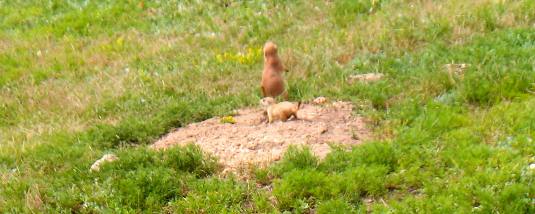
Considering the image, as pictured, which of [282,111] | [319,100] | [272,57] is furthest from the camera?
[272,57]

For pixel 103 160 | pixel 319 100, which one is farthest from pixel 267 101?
pixel 103 160

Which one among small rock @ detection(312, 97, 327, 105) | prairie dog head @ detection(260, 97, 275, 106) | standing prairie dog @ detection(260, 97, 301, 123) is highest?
standing prairie dog @ detection(260, 97, 301, 123)

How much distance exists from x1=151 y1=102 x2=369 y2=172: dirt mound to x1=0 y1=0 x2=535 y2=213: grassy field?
21cm

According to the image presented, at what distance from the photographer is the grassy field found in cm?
538

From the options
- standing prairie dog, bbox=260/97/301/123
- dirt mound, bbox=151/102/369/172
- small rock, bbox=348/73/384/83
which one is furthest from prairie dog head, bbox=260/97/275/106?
small rock, bbox=348/73/384/83

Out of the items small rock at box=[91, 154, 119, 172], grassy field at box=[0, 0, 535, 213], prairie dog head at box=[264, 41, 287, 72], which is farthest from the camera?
prairie dog head at box=[264, 41, 287, 72]

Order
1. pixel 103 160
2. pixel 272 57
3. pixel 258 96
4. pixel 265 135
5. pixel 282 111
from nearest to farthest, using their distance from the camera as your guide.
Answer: pixel 103 160
pixel 265 135
pixel 282 111
pixel 272 57
pixel 258 96

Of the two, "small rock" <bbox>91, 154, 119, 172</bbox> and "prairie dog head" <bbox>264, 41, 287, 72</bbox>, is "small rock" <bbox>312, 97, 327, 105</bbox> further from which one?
"small rock" <bbox>91, 154, 119, 172</bbox>

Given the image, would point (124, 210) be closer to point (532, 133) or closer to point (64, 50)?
point (532, 133)

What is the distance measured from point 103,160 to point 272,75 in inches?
90.2

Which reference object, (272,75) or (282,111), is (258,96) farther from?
(282,111)

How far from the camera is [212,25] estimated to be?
1147 centimetres

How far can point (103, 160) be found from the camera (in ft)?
20.6

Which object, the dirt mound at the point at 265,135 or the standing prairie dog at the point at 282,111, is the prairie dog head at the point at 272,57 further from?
the standing prairie dog at the point at 282,111
